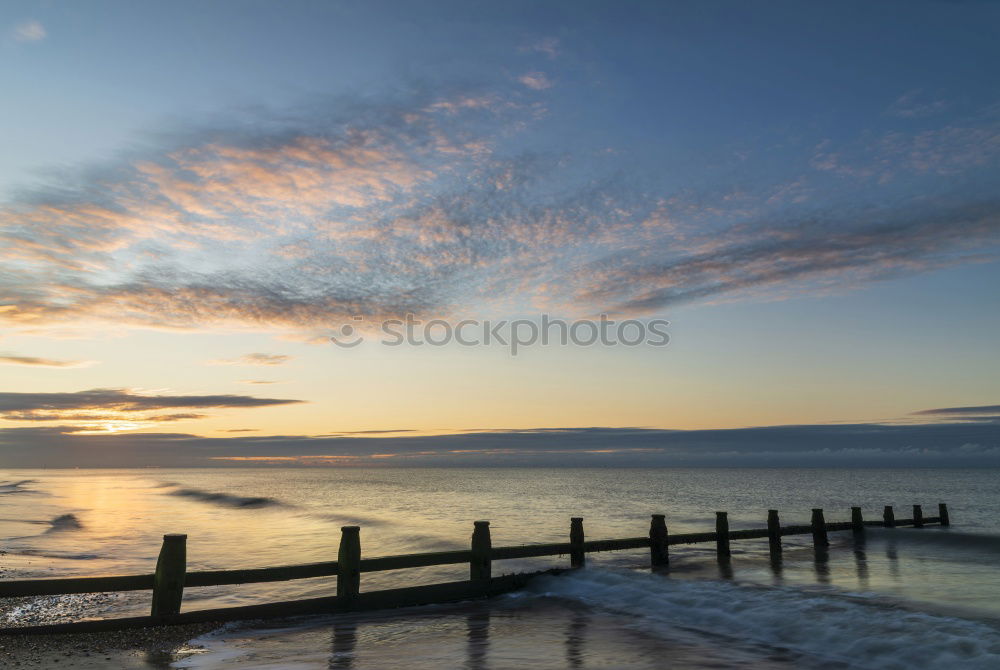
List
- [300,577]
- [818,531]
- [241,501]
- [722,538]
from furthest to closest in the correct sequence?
[241,501], [818,531], [722,538], [300,577]

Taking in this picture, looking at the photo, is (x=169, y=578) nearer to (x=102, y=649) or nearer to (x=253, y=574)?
(x=253, y=574)

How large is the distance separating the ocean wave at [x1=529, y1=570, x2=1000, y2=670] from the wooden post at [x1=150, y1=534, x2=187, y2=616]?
7.18m

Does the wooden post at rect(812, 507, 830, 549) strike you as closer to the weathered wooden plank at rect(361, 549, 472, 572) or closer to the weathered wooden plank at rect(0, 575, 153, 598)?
the weathered wooden plank at rect(361, 549, 472, 572)

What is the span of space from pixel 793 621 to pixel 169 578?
10.5m

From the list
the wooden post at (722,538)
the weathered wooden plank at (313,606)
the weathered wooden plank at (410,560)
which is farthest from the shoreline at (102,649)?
the wooden post at (722,538)

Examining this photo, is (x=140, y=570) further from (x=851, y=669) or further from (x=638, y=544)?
(x=851, y=669)

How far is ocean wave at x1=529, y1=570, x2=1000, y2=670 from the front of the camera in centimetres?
1009

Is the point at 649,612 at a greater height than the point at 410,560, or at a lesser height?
lesser

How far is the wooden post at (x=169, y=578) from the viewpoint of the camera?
1008 cm

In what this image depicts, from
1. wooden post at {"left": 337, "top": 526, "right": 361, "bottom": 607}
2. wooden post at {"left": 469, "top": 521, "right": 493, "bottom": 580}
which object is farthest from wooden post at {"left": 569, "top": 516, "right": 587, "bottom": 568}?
wooden post at {"left": 337, "top": 526, "right": 361, "bottom": 607}

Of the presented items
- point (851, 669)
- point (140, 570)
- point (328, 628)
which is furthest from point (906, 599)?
point (140, 570)

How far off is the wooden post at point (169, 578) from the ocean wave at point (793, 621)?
718 centimetres

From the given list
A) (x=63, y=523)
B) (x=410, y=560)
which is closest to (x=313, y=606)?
(x=410, y=560)

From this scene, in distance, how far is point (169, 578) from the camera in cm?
1009
